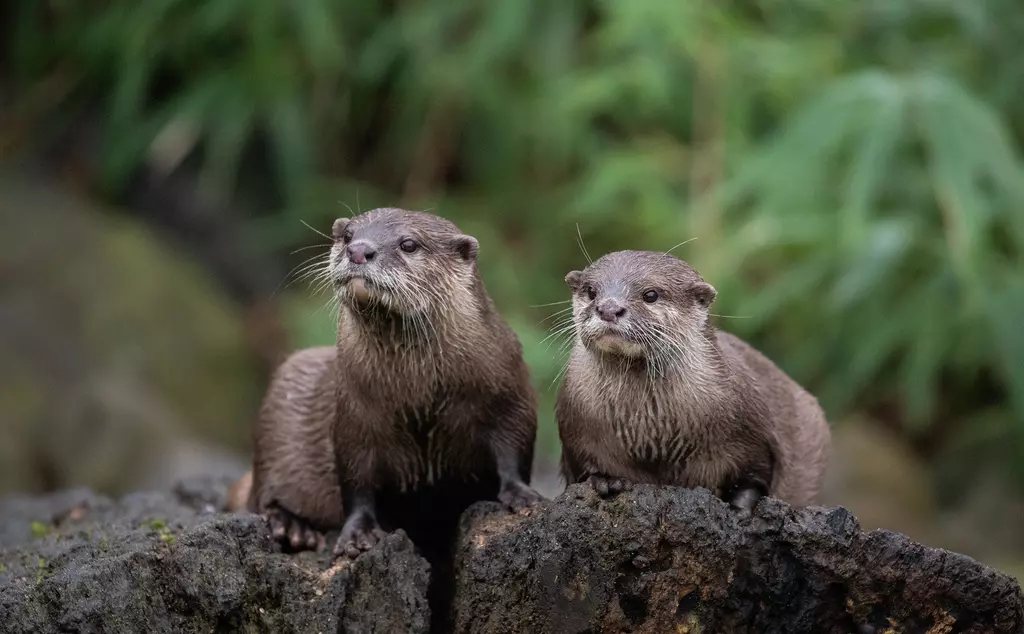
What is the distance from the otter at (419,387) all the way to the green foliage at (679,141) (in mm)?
1989

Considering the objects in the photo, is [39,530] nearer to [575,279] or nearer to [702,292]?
[575,279]

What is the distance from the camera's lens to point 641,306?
2.96 meters

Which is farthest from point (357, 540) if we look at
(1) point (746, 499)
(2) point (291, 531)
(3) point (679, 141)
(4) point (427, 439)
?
(3) point (679, 141)

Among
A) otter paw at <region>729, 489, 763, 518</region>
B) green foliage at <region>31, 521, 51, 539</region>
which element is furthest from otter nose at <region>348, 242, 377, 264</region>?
green foliage at <region>31, 521, 51, 539</region>

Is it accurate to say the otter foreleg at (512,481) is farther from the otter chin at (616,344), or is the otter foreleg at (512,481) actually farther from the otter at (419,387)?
the otter chin at (616,344)

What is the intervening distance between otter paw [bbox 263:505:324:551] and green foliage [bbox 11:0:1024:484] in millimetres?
1945

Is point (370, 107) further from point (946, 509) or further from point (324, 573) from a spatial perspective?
point (324, 573)

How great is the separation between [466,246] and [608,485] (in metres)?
0.79

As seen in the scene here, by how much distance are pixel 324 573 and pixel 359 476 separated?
1.32 ft

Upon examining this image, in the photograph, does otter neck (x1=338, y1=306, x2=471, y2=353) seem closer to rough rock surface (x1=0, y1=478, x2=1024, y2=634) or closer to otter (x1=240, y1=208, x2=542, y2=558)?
otter (x1=240, y1=208, x2=542, y2=558)

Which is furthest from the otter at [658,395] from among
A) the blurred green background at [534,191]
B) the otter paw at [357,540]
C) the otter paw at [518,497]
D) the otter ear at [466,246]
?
the blurred green background at [534,191]

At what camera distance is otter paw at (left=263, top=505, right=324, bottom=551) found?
10.8 ft

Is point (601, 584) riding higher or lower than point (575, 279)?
lower

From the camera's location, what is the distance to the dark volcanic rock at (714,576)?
2611 mm
